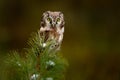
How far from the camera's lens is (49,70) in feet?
8.02

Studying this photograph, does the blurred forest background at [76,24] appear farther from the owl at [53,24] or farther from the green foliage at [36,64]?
the green foliage at [36,64]

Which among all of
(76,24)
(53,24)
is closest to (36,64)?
(53,24)

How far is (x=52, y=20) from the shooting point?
11.2ft

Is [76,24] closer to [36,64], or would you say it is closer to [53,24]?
[53,24]

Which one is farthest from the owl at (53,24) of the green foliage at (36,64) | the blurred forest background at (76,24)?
the blurred forest background at (76,24)

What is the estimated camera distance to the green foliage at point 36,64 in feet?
7.90

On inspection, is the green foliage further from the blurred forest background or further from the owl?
the blurred forest background

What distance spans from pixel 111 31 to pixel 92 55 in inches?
72.6

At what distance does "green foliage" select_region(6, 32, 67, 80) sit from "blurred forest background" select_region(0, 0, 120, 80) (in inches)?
266

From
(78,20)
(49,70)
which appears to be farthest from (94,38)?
(49,70)

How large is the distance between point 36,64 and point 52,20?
38.9 inches

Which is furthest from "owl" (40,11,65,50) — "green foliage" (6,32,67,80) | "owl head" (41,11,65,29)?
"green foliage" (6,32,67,80)

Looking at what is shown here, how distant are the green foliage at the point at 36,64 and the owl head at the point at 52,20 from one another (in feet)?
2.83

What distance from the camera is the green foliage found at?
7.90 ft
